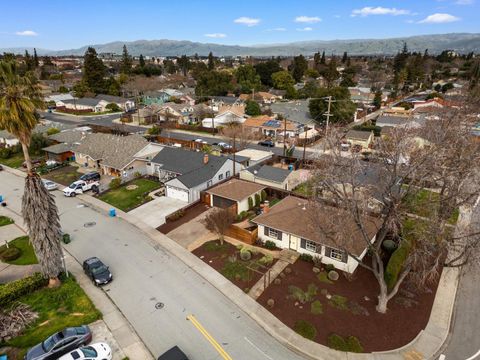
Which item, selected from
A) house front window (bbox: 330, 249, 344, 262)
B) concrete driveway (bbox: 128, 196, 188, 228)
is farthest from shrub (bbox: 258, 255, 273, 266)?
concrete driveway (bbox: 128, 196, 188, 228)

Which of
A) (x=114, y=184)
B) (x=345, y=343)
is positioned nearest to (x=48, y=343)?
(x=345, y=343)

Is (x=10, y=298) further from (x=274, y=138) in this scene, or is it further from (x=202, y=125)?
(x=202, y=125)

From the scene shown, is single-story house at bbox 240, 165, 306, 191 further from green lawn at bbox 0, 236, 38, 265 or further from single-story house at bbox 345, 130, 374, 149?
green lawn at bbox 0, 236, 38, 265

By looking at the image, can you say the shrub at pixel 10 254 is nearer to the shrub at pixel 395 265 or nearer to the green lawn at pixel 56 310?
the green lawn at pixel 56 310

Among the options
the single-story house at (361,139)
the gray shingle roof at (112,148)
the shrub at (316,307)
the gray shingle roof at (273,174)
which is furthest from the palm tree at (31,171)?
the single-story house at (361,139)

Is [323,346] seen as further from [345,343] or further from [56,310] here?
[56,310]

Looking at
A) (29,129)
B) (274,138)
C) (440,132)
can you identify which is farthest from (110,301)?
(274,138)
